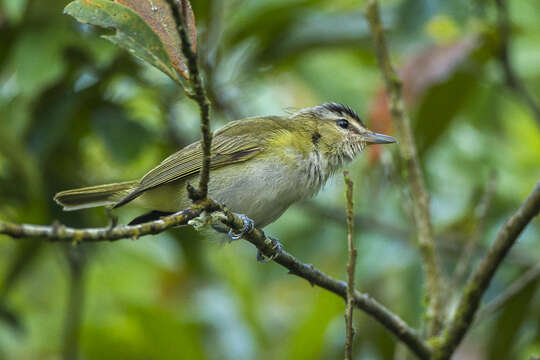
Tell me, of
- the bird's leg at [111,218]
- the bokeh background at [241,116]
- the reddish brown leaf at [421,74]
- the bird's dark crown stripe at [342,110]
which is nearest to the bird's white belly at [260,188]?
the bokeh background at [241,116]

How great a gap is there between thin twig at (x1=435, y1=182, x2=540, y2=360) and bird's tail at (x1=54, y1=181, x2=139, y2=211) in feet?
4.76

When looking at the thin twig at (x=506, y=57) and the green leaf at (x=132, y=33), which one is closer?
the green leaf at (x=132, y=33)

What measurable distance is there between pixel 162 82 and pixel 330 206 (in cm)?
130

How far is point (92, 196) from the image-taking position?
3.10 metres

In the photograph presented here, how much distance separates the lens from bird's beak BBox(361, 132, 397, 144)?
355cm

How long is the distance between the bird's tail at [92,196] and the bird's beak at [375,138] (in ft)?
4.02

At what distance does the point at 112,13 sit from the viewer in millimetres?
1755

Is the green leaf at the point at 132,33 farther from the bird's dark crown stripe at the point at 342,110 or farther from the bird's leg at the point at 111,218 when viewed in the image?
the bird's dark crown stripe at the point at 342,110

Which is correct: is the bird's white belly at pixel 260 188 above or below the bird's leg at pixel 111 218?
below

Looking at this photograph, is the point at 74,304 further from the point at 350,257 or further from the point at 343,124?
the point at 350,257

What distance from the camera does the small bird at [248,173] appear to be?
3.05 meters

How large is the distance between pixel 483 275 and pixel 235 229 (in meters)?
0.94

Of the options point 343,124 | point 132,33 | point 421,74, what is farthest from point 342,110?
point 132,33

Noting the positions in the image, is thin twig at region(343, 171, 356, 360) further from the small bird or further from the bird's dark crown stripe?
the bird's dark crown stripe
